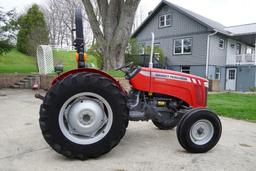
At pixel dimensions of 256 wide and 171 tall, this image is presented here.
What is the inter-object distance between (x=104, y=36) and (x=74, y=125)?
791 cm

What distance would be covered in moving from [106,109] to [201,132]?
1.38 meters

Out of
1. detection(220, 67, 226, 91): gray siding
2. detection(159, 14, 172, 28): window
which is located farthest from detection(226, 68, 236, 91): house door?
detection(159, 14, 172, 28): window

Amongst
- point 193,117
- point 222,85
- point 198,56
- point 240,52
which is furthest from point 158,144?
point 240,52

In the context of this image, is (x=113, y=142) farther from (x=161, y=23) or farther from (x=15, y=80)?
(x=161, y=23)

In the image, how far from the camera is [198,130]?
3.01 m

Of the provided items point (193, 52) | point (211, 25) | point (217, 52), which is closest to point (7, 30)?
point (193, 52)

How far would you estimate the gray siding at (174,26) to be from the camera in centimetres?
1717

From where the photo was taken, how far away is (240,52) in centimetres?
1980

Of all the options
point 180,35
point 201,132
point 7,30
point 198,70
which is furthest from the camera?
point 180,35

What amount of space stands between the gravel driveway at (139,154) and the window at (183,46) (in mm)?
14115

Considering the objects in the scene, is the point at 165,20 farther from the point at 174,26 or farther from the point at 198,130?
the point at 198,130

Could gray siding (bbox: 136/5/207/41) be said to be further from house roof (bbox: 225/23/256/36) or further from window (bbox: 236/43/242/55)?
window (bbox: 236/43/242/55)

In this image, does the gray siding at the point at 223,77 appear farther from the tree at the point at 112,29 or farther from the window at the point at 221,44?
the tree at the point at 112,29

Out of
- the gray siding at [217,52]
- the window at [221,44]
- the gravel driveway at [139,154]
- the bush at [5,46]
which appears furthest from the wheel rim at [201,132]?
the window at [221,44]
